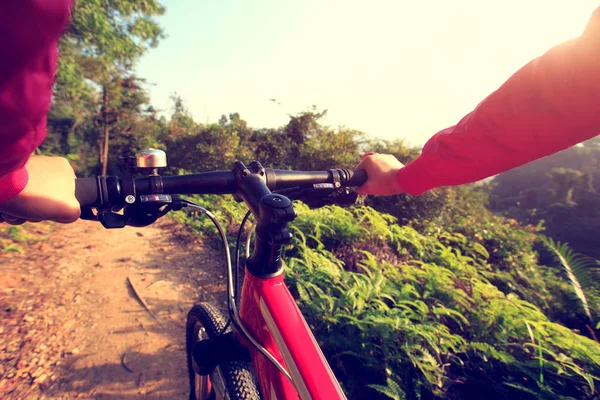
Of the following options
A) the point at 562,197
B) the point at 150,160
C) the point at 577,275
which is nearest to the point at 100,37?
the point at 150,160

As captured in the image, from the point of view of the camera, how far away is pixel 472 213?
24.5 feet

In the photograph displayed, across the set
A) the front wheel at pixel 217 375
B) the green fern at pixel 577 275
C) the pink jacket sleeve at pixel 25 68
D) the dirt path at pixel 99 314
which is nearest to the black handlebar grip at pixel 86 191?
the pink jacket sleeve at pixel 25 68

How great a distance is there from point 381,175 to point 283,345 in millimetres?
873

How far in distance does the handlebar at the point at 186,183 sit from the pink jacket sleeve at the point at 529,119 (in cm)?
42

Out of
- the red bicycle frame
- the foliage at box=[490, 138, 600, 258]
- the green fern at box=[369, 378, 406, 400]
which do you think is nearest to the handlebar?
the red bicycle frame

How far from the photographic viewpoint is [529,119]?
1.00 meters

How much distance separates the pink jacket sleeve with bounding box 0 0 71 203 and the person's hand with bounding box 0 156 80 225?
270mm

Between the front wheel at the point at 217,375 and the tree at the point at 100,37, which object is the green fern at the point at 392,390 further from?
the tree at the point at 100,37

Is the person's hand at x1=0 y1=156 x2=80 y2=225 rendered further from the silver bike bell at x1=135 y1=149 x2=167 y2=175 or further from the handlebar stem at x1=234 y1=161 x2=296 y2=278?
the handlebar stem at x1=234 y1=161 x2=296 y2=278

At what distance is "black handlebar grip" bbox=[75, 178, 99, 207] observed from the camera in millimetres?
1012

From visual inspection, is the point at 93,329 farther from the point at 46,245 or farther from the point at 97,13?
the point at 97,13

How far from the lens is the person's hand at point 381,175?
4.89 feet

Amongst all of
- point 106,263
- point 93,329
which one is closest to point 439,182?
point 93,329

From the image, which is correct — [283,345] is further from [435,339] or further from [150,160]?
[435,339]
